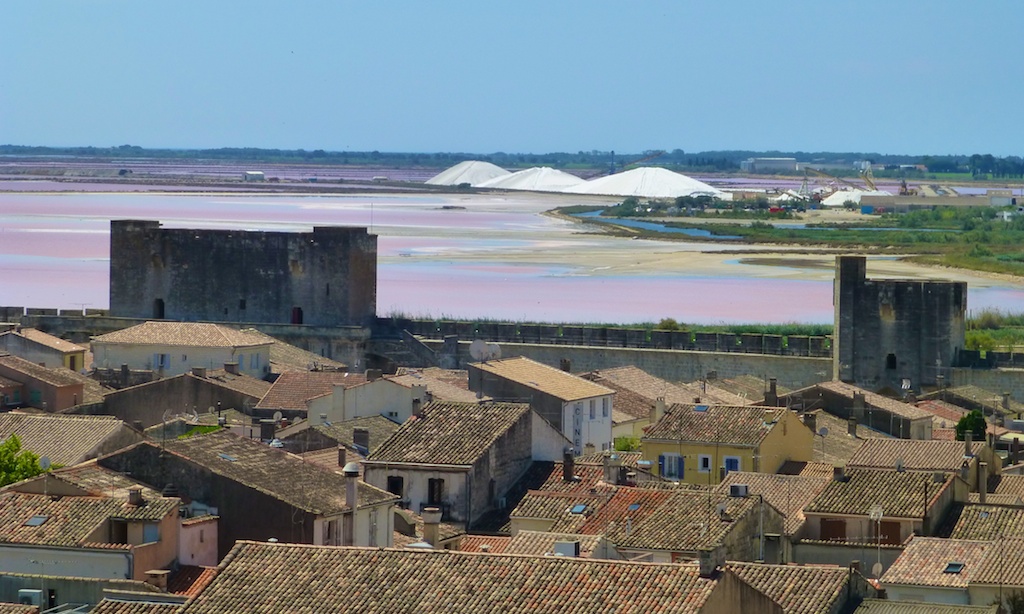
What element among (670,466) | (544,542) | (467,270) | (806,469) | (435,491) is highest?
(544,542)

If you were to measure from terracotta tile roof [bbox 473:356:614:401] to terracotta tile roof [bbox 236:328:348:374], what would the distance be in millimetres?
7011

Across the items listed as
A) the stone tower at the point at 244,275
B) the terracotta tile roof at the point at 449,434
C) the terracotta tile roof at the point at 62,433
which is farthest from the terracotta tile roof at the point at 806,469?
the stone tower at the point at 244,275

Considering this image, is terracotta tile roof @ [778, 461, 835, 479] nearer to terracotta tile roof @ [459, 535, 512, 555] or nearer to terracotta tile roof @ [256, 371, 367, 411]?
terracotta tile roof @ [459, 535, 512, 555]

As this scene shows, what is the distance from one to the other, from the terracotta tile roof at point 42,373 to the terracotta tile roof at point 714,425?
8710 millimetres

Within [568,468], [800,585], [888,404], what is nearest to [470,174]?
[888,404]

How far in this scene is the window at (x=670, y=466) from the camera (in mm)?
25531

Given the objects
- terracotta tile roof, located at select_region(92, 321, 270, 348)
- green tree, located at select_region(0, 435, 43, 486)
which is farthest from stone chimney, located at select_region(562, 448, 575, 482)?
terracotta tile roof, located at select_region(92, 321, 270, 348)

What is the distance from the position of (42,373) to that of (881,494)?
1452 cm

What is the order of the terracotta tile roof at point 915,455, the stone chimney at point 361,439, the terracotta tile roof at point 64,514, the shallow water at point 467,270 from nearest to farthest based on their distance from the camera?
1. the terracotta tile roof at point 64,514
2. the terracotta tile roof at point 915,455
3. the stone chimney at point 361,439
4. the shallow water at point 467,270

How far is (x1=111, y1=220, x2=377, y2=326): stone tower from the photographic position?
49688 mm

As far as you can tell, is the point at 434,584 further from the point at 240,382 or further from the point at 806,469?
the point at 240,382

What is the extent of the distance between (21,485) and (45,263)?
65.5 m

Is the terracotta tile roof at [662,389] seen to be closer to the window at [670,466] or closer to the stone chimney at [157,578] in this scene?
the window at [670,466]

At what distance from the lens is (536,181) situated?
590 ft
